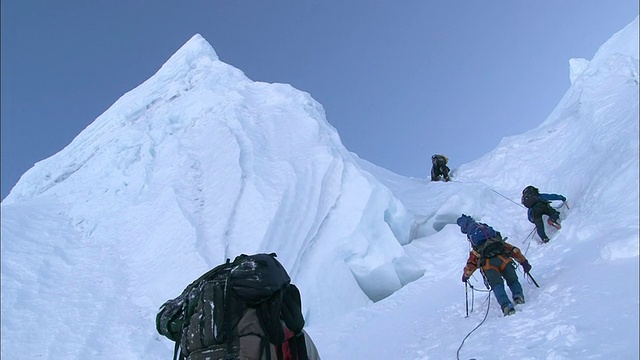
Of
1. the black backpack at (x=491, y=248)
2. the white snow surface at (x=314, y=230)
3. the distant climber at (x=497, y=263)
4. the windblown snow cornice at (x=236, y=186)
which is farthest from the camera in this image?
the windblown snow cornice at (x=236, y=186)

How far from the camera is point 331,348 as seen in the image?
7.01m

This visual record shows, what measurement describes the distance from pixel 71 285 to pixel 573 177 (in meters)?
10.9

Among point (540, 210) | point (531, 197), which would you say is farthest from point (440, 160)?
point (540, 210)

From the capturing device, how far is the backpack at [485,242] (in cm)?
625

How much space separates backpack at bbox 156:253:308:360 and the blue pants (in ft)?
12.2

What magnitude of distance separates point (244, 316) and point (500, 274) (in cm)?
428

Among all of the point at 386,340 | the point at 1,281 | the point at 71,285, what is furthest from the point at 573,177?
the point at 1,281

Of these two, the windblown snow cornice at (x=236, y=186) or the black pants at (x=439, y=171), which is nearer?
the windblown snow cornice at (x=236, y=186)

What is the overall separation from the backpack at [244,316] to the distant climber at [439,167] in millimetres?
16426

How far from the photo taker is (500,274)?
6.05 metres

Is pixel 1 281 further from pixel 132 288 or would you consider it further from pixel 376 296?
pixel 376 296

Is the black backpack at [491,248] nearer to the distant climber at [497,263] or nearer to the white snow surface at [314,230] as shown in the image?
the distant climber at [497,263]

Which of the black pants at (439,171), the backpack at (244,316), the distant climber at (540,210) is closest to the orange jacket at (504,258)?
the distant climber at (540,210)

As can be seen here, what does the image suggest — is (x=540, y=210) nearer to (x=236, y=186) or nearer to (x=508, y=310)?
(x=508, y=310)
